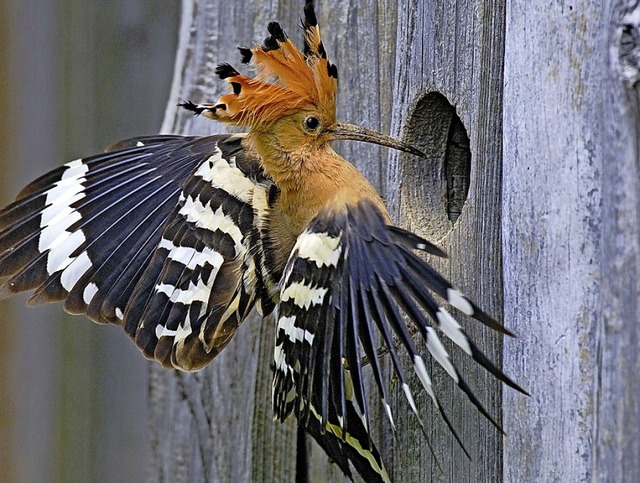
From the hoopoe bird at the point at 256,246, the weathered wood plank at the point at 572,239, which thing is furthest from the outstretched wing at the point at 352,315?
the weathered wood plank at the point at 572,239

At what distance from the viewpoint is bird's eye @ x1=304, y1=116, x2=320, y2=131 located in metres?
1.98

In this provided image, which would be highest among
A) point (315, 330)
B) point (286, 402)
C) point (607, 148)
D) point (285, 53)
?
point (285, 53)

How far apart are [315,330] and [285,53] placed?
548 millimetres

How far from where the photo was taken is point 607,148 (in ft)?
4.57

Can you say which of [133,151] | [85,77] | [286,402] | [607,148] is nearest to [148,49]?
[85,77]

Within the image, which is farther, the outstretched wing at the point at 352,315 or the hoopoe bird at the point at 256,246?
the hoopoe bird at the point at 256,246

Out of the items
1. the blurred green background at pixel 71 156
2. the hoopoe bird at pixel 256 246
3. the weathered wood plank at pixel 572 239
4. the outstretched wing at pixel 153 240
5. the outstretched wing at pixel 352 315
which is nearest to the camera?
the weathered wood plank at pixel 572 239

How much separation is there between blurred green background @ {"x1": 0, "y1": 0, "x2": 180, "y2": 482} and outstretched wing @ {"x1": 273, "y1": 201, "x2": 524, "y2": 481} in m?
1.22

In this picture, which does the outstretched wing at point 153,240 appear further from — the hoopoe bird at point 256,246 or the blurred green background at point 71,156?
the blurred green background at point 71,156

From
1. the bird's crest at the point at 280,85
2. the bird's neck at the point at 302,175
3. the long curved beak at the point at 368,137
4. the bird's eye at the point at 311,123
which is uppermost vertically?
the bird's crest at the point at 280,85

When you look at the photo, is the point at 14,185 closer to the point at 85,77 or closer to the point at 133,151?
the point at 85,77

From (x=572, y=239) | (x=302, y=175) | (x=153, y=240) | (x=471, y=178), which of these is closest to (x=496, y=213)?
(x=471, y=178)

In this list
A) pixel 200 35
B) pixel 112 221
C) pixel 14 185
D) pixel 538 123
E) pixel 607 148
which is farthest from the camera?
pixel 14 185

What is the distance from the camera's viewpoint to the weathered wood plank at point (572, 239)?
1.37m
